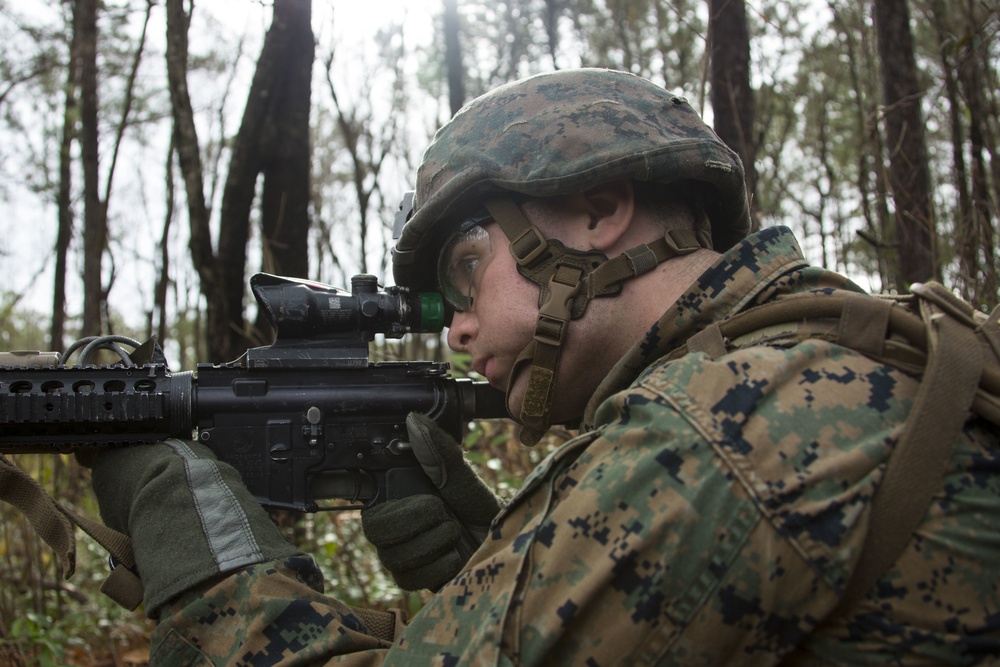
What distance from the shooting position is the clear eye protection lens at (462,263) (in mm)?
2264

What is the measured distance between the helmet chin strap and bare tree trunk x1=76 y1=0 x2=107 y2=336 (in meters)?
4.22

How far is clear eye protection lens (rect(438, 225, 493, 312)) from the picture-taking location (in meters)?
2.26

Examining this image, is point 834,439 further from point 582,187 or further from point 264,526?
point 264,526

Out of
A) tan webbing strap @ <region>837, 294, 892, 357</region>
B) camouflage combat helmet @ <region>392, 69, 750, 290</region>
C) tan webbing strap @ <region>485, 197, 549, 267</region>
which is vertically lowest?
tan webbing strap @ <region>837, 294, 892, 357</region>

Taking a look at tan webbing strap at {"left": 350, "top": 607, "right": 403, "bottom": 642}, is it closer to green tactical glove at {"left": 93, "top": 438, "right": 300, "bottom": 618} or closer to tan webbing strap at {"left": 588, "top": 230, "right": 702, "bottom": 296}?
green tactical glove at {"left": 93, "top": 438, "right": 300, "bottom": 618}

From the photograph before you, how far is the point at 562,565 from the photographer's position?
55.0 inches

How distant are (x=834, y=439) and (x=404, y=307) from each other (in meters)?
1.55

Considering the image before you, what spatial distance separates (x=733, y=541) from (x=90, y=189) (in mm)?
6059

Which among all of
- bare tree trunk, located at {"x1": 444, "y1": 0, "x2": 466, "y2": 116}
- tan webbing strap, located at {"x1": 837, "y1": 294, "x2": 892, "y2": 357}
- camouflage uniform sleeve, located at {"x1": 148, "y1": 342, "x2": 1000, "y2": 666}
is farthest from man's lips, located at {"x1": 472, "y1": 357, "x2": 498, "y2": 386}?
bare tree trunk, located at {"x1": 444, "y1": 0, "x2": 466, "y2": 116}

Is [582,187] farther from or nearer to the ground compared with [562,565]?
farther from the ground

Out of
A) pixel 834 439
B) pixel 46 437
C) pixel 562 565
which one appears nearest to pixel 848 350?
pixel 834 439

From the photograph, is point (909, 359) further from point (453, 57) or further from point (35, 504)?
point (453, 57)

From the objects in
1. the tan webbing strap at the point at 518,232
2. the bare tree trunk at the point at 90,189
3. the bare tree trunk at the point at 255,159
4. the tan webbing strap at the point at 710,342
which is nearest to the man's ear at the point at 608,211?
the tan webbing strap at the point at 518,232

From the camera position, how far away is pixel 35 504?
97.8 inches
